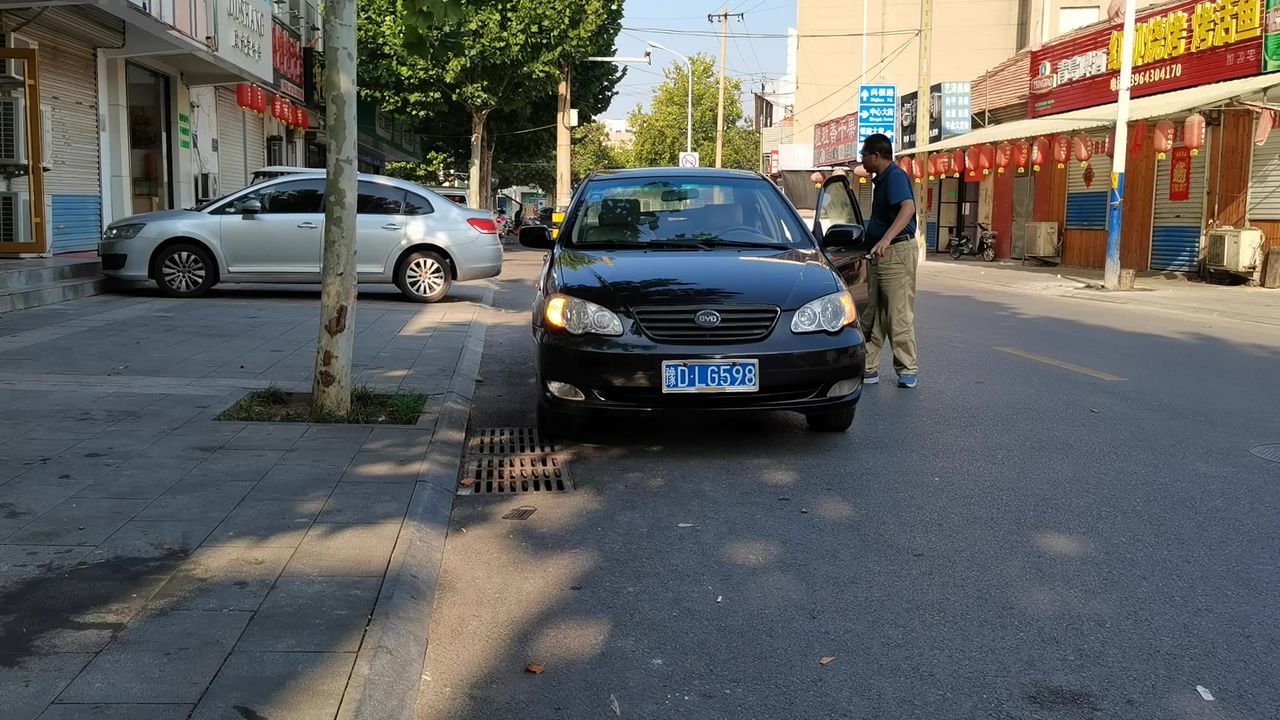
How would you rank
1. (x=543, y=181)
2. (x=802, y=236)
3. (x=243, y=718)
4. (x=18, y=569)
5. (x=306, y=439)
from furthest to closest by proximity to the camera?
1. (x=543, y=181)
2. (x=802, y=236)
3. (x=306, y=439)
4. (x=18, y=569)
5. (x=243, y=718)

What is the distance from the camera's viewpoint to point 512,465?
243 inches

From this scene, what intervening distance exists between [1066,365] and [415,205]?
27.5 ft

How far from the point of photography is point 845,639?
3682 mm

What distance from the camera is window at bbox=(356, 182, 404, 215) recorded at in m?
14.4

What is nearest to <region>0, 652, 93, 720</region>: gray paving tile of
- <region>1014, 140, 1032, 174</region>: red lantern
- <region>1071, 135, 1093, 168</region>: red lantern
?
<region>1071, 135, 1093, 168</region>: red lantern

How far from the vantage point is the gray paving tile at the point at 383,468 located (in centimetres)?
535

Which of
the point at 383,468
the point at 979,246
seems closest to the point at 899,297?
the point at 383,468

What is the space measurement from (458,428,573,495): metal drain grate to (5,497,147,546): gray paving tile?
1.57 meters

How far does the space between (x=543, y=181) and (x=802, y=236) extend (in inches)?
3302

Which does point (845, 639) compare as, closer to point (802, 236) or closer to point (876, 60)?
point (802, 236)

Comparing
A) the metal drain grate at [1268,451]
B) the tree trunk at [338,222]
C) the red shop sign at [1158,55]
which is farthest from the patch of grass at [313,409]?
the red shop sign at [1158,55]

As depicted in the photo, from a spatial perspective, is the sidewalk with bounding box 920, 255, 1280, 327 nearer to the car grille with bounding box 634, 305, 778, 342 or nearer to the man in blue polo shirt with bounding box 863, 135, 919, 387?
the man in blue polo shirt with bounding box 863, 135, 919, 387

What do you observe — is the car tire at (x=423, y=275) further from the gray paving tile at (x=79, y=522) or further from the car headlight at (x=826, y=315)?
the gray paving tile at (x=79, y=522)

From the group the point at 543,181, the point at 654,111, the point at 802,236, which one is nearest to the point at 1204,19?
the point at 802,236
